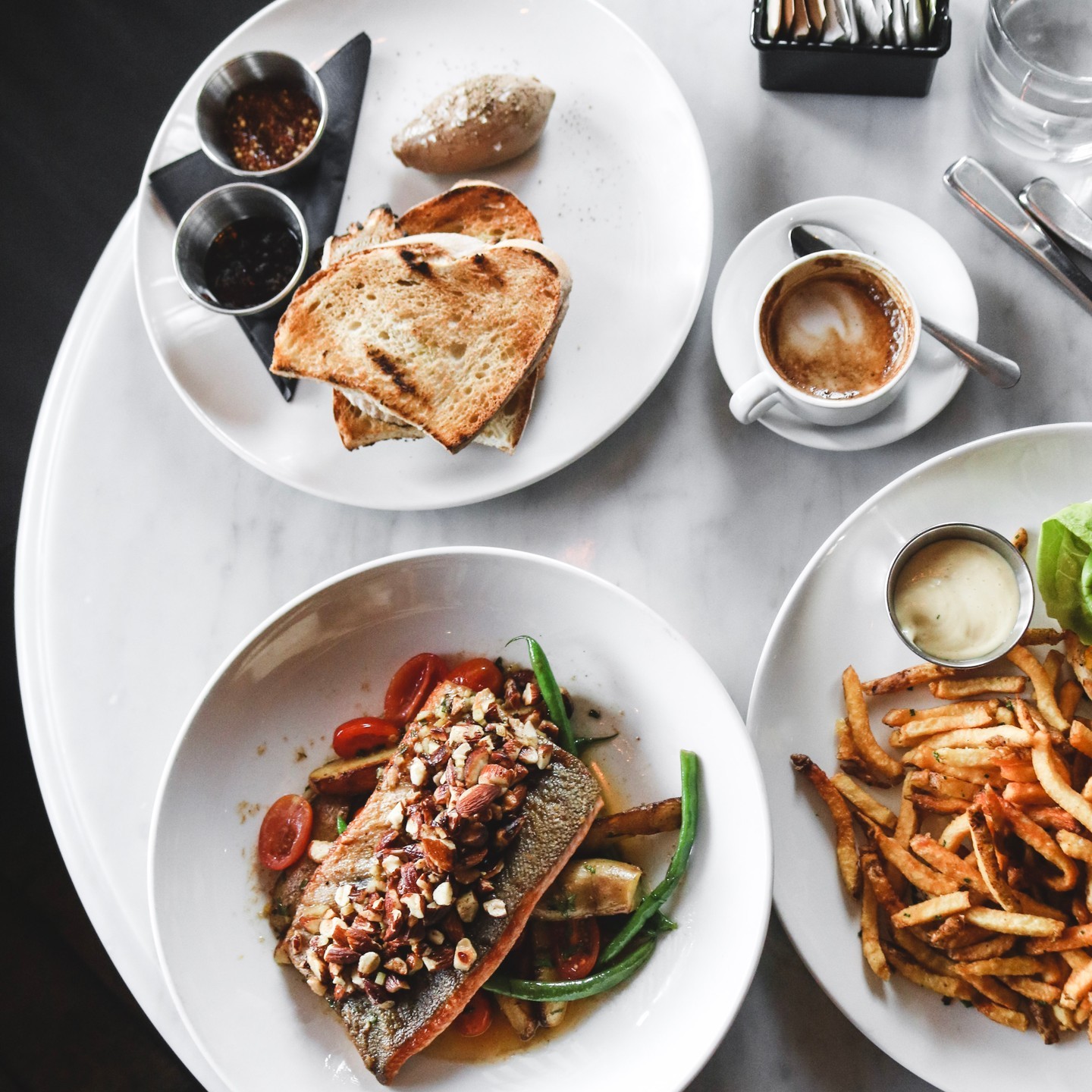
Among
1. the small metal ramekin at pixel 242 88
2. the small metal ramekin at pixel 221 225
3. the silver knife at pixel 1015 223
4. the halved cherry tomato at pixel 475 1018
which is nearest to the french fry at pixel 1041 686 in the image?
the silver knife at pixel 1015 223

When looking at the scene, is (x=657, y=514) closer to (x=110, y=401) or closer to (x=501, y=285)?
(x=501, y=285)

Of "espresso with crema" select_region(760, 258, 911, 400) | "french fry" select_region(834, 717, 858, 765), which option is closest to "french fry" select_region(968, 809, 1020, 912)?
"french fry" select_region(834, 717, 858, 765)

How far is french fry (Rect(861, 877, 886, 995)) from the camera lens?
1780 millimetres

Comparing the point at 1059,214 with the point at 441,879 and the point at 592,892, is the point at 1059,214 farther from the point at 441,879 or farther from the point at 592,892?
the point at 441,879

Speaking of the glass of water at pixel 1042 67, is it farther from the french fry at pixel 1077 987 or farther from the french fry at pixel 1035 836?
the french fry at pixel 1077 987

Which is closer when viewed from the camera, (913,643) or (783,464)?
(913,643)

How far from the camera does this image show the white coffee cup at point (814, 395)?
6.07 feet

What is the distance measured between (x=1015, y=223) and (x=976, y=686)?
0.93 meters

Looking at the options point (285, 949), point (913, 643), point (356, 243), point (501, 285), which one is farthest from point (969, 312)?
point (285, 949)

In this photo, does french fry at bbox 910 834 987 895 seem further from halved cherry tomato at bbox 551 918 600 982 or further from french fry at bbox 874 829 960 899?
halved cherry tomato at bbox 551 918 600 982

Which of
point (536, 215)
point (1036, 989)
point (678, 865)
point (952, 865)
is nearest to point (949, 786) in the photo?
point (952, 865)

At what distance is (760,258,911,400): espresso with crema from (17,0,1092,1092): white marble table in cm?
18

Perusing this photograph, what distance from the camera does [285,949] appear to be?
189 cm

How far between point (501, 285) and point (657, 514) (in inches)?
21.9
